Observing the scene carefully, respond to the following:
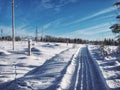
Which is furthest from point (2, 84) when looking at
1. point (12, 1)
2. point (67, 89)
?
point (12, 1)

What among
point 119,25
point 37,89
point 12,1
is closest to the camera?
point 37,89

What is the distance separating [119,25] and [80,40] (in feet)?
467

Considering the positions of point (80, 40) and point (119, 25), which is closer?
point (119, 25)

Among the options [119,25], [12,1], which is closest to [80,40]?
[12,1]

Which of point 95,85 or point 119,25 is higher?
point 119,25

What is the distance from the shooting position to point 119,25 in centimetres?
1998

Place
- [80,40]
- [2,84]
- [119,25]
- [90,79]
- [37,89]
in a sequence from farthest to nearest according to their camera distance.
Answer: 1. [80,40]
2. [119,25]
3. [90,79]
4. [2,84]
5. [37,89]

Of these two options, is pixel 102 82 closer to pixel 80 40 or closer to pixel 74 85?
pixel 74 85

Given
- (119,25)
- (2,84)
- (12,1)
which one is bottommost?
(2,84)

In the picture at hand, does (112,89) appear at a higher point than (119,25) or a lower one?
lower

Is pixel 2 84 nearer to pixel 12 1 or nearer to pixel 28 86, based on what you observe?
pixel 28 86

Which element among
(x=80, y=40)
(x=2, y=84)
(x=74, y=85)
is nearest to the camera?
(x=74, y=85)

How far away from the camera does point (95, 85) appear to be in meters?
10.6

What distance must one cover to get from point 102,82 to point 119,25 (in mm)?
9828
